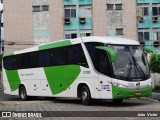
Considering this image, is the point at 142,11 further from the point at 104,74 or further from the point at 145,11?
the point at 104,74

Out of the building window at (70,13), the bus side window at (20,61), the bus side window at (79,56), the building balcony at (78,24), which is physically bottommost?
the bus side window at (20,61)

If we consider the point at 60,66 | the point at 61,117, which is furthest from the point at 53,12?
the point at 61,117

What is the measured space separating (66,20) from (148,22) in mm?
10049

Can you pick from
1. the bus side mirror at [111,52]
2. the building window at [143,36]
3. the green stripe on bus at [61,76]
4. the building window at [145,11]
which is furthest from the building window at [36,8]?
the bus side mirror at [111,52]

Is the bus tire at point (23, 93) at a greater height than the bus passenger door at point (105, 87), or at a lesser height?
lesser

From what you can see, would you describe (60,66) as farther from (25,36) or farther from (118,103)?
(25,36)

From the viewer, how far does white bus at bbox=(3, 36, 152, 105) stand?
18.2 m

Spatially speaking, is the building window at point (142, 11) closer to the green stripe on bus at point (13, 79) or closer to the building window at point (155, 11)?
the building window at point (155, 11)

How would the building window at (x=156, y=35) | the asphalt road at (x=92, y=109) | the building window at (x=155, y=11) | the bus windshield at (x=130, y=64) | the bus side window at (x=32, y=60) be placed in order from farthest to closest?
the building window at (x=155, y=11) → the building window at (x=156, y=35) → the bus side window at (x=32, y=60) → the bus windshield at (x=130, y=64) → the asphalt road at (x=92, y=109)

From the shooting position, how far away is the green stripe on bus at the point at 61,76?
815 inches

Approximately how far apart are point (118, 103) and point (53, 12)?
32.1 meters

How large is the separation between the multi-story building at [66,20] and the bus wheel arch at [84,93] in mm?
30406

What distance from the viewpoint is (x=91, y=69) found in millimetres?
19203

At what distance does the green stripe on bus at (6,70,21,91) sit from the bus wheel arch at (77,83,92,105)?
723 centimetres
